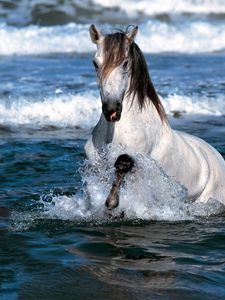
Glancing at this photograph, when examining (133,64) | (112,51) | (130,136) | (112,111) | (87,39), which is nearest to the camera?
(112,111)

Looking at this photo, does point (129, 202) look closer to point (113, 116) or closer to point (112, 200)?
point (112, 200)

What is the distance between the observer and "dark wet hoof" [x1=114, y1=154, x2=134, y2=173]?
6.21 metres

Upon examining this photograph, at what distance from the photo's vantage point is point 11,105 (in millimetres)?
13172

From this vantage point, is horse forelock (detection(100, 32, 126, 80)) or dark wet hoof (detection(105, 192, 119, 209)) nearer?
horse forelock (detection(100, 32, 126, 80))

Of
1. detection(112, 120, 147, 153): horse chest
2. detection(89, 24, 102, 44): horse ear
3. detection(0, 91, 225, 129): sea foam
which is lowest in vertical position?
detection(0, 91, 225, 129): sea foam

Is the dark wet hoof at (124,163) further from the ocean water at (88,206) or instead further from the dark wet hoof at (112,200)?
the dark wet hoof at (112,200)

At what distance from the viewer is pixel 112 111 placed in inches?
232

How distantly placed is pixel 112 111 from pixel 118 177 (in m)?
0.60

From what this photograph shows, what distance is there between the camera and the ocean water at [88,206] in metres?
5.49

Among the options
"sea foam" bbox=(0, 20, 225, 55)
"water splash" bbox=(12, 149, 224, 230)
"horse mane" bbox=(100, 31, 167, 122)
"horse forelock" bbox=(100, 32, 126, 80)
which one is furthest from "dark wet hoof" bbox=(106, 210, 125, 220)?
"sea foam" bbox=(0, 20, 225, 55)

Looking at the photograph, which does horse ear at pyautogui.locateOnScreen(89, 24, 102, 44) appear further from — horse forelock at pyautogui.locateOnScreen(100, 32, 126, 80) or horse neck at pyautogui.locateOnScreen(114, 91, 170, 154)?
horse neck at pyautogui.locateOnScreen(114, 91, 170, 154)

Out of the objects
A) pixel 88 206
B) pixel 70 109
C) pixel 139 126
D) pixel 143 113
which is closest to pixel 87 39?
pixel 70 109

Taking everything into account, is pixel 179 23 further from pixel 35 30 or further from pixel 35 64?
pixel 35 64

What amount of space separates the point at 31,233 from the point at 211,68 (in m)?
12.0
